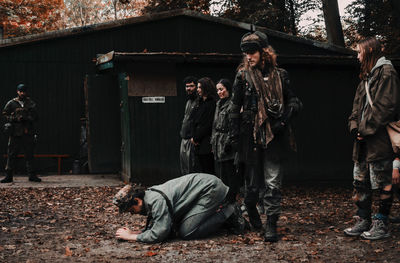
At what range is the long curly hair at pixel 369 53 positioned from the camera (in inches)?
231

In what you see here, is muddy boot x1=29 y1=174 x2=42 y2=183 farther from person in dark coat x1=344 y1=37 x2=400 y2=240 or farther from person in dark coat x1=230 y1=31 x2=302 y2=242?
person in dark coat x1=344 y1=37 x2=400 y2=240

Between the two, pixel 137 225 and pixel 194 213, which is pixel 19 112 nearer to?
pixel 137 225

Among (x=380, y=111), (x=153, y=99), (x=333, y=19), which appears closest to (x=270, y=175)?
(x=380, y=111)

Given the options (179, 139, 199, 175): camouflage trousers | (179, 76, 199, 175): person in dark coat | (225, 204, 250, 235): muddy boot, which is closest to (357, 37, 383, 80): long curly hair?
(225, 204, 250, 235): muddy boot

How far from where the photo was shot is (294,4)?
89.7 feet

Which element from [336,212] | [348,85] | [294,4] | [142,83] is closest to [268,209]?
[336,212]

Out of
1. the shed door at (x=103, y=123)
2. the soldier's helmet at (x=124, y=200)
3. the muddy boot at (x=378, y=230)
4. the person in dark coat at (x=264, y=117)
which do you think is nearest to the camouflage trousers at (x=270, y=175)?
the person in dark coat at (x=264, y=117)

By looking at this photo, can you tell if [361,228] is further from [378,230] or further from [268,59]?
[268,59]

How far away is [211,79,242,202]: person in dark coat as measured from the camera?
7473 millimetres

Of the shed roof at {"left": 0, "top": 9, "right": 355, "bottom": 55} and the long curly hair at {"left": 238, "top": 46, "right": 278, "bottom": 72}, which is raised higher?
the shed roof at {"left": 0, "top": 9, "right": 355, "bottom": 55}

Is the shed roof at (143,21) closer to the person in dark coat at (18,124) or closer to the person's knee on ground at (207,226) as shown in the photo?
the person in dark coat at (18,124)

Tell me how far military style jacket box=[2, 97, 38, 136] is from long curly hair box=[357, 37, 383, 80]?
8377 millimetres

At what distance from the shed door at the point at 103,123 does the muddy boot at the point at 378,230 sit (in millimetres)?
8139

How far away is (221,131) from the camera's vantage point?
7664 mm
